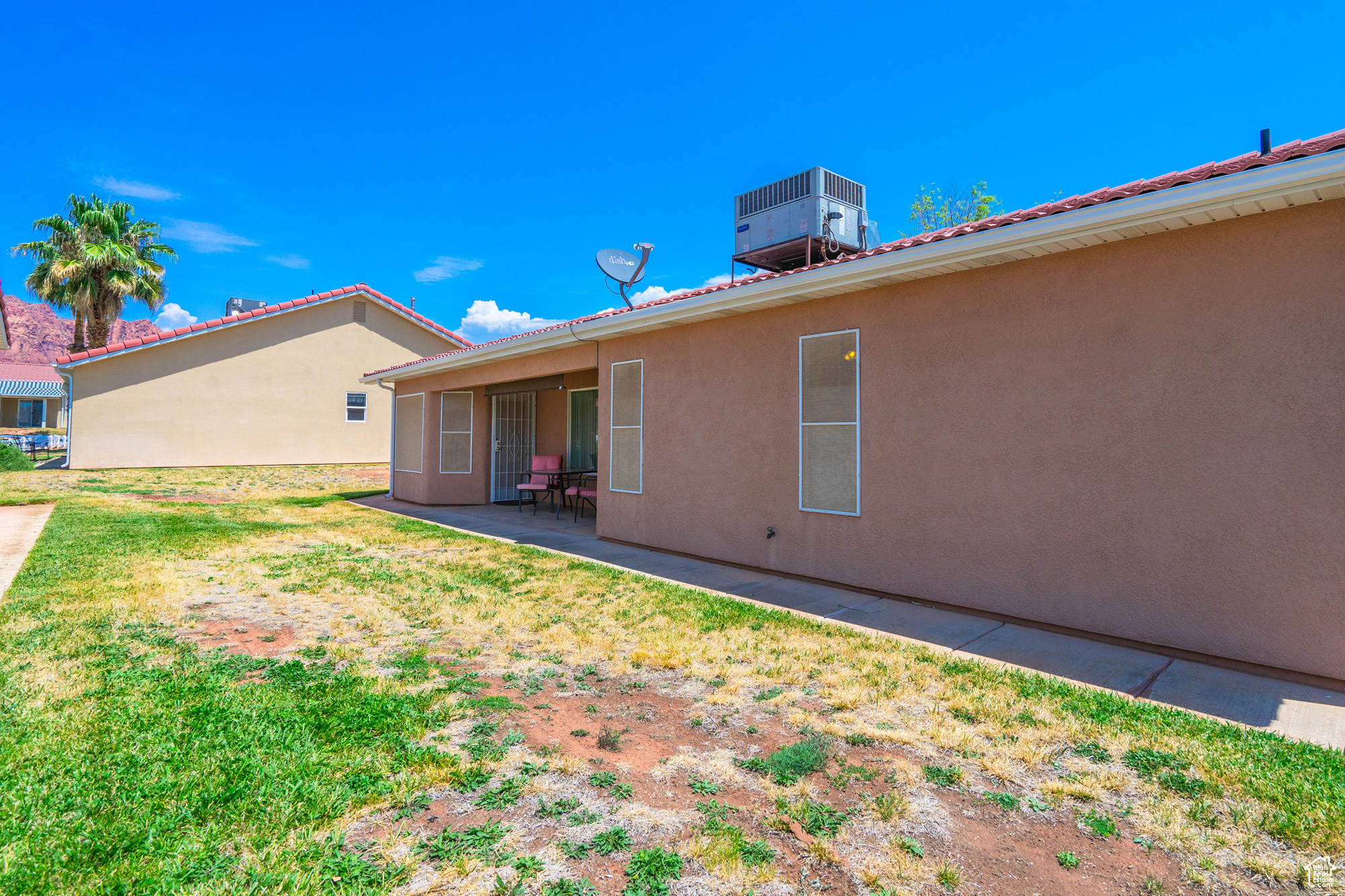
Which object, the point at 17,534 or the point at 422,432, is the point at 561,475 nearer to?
the point at 422,432

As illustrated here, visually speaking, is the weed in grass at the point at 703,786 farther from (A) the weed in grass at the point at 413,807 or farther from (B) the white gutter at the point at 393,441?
(B) the white gutter at the point at 393,441

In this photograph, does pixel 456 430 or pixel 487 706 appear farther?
pixel 456 430

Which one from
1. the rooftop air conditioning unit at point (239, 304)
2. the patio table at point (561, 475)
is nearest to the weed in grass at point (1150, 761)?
the patio table at point (561, 475)

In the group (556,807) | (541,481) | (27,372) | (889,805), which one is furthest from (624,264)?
(27,372)

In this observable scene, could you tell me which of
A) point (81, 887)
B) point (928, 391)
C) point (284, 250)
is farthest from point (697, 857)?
point (284, 250)

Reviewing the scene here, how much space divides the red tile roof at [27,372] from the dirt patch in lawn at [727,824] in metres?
50.8

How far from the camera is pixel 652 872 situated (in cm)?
222

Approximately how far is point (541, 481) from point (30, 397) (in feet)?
144

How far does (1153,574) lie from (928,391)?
210 cm

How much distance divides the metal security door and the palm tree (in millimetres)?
16979

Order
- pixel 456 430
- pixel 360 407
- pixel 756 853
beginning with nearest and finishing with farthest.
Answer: pixel 756 853 → pixel 456 430 → pixel 360 407

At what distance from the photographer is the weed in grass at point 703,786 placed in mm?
2764

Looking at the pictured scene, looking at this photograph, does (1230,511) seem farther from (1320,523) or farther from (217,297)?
(217,297)

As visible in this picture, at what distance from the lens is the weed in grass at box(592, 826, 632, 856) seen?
2344 mm
